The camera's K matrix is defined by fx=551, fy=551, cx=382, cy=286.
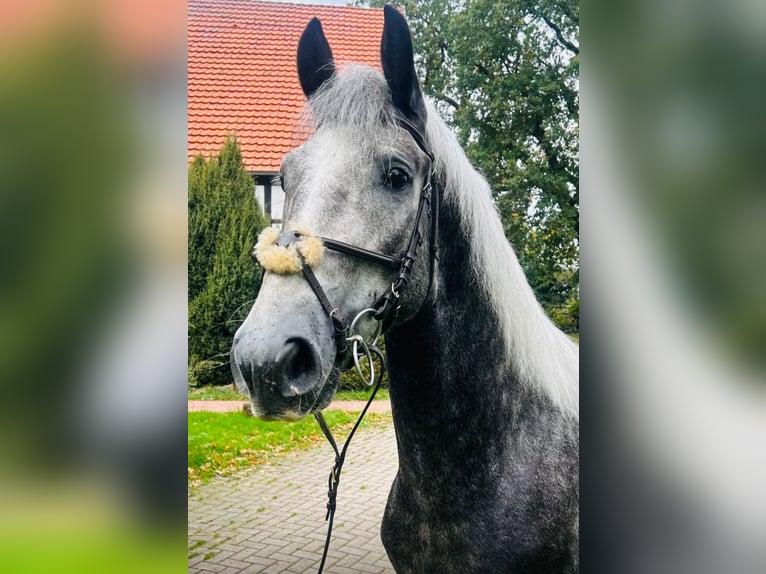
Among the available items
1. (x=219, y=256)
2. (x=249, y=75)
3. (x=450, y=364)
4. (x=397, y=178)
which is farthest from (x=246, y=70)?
(x=450, y=364)

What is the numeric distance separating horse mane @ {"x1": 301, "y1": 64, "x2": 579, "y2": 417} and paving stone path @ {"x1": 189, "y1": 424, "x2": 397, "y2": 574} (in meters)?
0.95

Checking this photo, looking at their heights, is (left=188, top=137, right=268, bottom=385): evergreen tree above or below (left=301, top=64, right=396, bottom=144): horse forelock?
below

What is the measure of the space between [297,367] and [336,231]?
0.42 m

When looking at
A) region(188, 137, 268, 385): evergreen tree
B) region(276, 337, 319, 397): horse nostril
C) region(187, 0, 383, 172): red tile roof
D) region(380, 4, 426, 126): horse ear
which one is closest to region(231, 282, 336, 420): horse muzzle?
region(276, 337, 319, 397): horse nostril

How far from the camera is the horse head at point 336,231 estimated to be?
1538mm

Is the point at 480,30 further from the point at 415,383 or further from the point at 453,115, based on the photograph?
the point at 415,383

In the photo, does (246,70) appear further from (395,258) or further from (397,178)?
(395,258)

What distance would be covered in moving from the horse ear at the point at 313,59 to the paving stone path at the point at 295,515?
67.6 inches

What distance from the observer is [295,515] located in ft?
9.74

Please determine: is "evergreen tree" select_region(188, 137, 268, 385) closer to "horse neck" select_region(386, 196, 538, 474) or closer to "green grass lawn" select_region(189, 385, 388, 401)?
"green grass lawn" select_region(189, 385, 388, 401)

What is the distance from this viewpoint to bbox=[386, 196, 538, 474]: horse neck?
1.96 metres

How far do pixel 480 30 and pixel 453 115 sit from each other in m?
0.47

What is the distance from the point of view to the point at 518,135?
2.79 meters
